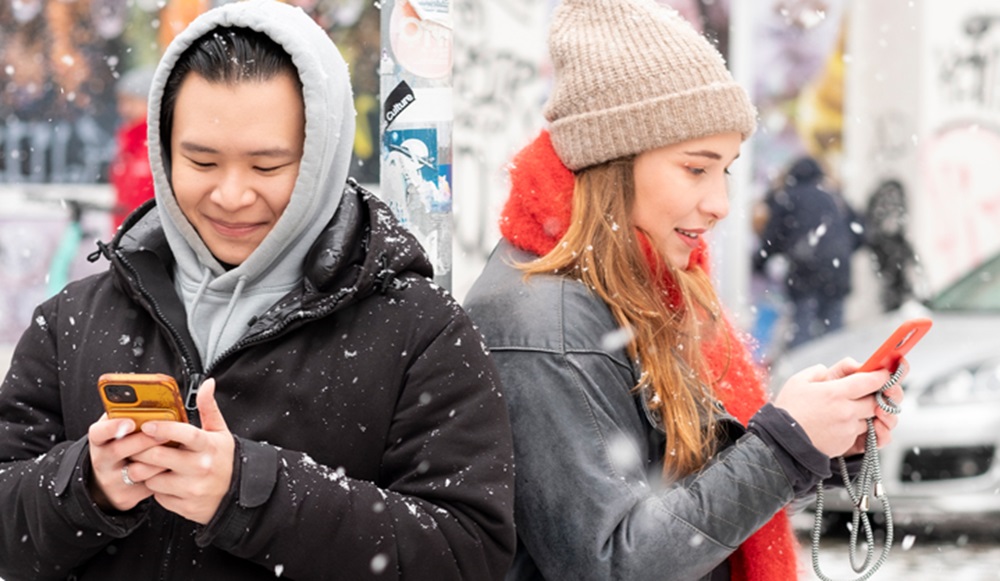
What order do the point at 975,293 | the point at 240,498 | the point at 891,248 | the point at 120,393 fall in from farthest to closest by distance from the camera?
the point at 891,248 → the point at 975,293 → the point at 240,498 → the point at 120,393

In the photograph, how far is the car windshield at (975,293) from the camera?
9.02m

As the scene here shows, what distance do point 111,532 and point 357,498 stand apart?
0.37 meters

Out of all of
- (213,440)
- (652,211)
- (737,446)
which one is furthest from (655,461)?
(213,440)

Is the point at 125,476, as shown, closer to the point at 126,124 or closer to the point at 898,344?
the point at 898,344

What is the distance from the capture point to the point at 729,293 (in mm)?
12391

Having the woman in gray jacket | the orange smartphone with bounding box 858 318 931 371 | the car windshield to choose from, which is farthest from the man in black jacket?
the car windshield

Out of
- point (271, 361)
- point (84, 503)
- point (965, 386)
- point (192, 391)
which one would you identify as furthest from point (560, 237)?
point (965, 386)

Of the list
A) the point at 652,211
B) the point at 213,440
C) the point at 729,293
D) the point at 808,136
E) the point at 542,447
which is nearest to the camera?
the point at 213,440

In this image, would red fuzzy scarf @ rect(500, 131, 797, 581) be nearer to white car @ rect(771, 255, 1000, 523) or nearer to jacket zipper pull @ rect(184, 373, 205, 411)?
jacket zipper pull @ rect(184, 373, 205, 411)

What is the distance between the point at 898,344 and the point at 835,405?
17 centimetres

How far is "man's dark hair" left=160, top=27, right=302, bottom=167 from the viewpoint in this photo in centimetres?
249

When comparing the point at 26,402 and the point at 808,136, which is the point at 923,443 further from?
the point at 808,136

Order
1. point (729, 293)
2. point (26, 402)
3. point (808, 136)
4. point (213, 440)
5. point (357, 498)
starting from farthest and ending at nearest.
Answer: point (808, 136) < point (729, 293) < point (26, 402) < point (357, 498) < point (213, 440)

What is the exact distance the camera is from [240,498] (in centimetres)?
223
